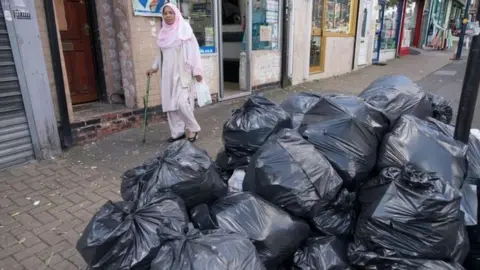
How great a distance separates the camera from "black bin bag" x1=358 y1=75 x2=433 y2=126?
2857 mm

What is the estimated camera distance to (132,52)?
489 centimetres

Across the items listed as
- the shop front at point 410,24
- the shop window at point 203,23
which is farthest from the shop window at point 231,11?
the shop front at point 410,24

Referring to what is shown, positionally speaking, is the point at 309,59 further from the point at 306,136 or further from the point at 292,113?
the point at 306,136

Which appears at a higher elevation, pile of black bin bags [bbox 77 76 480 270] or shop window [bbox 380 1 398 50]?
shop window [bbox 380 1 398 50]

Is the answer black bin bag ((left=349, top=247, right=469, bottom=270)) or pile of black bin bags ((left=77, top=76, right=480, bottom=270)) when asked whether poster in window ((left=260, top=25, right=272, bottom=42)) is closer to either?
pile of black bin bags ((left=77, top=76, right=480, bottom=270))

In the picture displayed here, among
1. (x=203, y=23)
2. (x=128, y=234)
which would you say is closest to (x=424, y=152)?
(x=128, y=234)

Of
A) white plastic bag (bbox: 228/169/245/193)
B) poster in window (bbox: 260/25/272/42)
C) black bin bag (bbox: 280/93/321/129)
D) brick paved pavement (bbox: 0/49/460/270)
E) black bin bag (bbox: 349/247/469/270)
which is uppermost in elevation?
poster in window (bbox: 260/25/272/42)

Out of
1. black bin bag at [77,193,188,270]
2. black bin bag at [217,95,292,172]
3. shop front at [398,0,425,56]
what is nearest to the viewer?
black bin bag at [77,193,188,270]

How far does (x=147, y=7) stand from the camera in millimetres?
4934

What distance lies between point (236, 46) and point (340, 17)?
413 centimetres

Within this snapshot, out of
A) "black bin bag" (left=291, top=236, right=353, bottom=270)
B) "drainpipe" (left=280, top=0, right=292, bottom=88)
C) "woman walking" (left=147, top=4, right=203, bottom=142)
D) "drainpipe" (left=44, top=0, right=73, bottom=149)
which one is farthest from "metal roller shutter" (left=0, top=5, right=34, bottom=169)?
"drainpipe" (left=280, top=0, right=292, bottom=88)

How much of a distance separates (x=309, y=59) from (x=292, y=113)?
6.55 metres

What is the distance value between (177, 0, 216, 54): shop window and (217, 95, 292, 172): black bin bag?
3729 millimetres

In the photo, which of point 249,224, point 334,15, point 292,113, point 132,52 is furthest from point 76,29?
point 334,15
